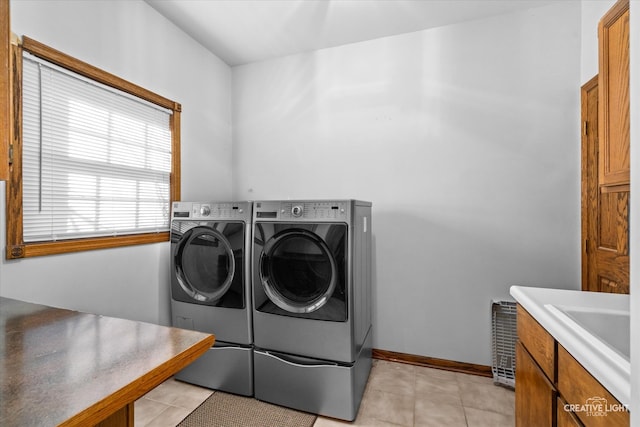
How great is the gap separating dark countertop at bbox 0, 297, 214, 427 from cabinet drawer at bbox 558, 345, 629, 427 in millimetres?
1001

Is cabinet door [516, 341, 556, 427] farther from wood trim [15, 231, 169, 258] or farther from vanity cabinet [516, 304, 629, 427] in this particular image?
wood trim [15, 231, 169, 258]

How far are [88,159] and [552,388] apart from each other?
251cm

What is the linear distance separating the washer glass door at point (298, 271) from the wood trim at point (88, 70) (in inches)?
55.3

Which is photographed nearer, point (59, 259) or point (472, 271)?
point (59, 259)

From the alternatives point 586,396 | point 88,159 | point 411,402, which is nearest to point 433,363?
point 411,402

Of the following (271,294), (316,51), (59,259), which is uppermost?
(316,51)

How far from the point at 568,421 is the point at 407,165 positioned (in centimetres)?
189

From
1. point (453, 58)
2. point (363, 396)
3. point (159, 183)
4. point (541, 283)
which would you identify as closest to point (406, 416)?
point (363, 396)

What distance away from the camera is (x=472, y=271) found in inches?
89.7

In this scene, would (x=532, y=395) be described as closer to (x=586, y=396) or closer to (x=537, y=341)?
(x=537, y=341)

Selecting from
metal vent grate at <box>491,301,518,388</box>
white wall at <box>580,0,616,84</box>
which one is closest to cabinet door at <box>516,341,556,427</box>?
metal vent grate at <box>491,301,518,388</box>

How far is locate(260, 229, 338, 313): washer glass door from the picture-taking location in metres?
1.79

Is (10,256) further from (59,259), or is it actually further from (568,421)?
(568,421)

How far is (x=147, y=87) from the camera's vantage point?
7.01 feet
